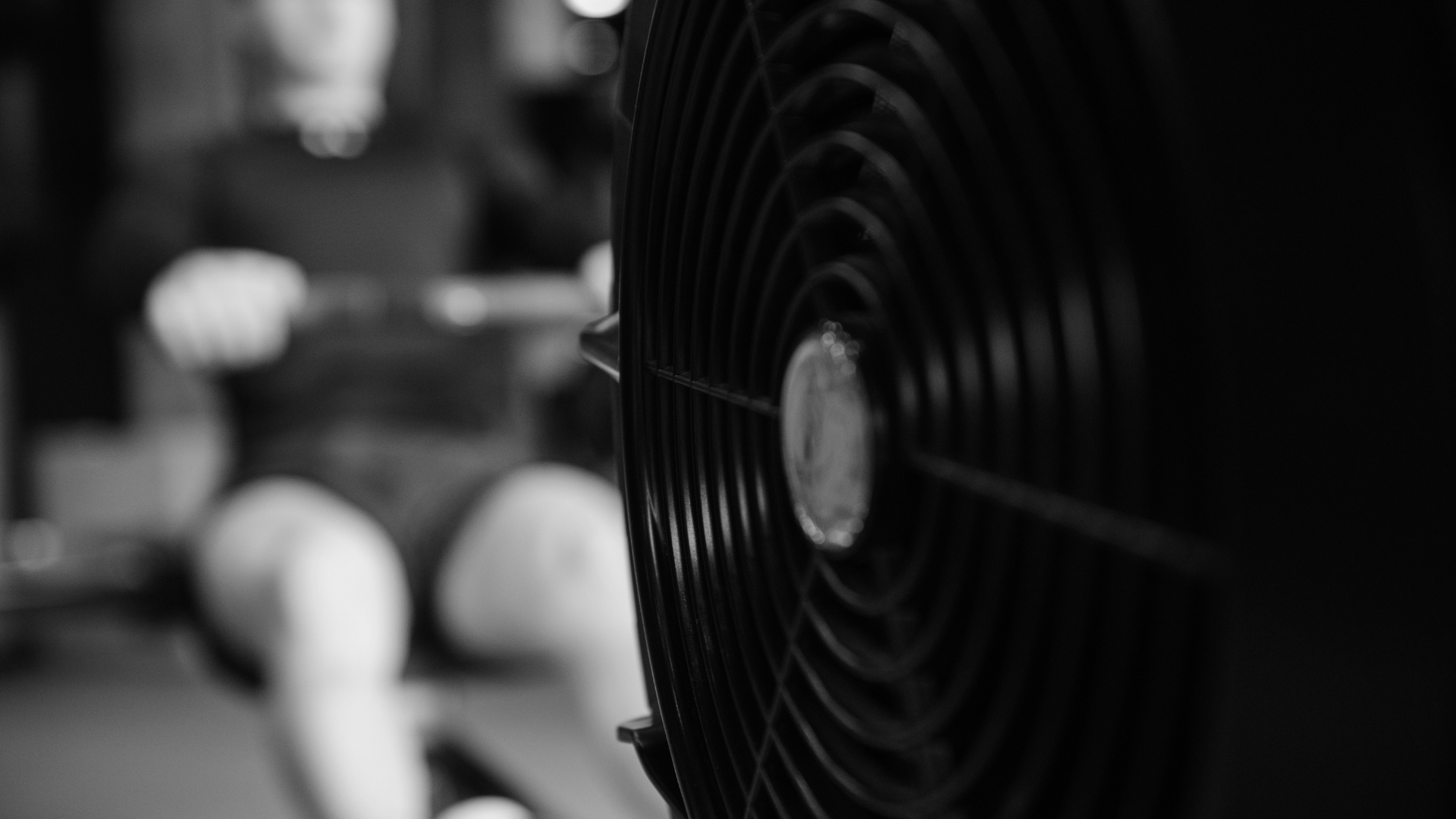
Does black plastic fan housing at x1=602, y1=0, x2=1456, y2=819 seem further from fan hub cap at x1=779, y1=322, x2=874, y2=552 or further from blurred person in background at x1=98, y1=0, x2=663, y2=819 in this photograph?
blurred person in background at x1=98, y1=0, x2=663, y2=819

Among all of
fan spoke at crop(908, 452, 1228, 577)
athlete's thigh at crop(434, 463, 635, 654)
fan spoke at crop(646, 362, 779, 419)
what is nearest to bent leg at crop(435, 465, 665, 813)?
athlete's thigh at crop(434, 463, 635, 654)

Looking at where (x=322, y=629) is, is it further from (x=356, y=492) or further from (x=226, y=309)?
(x=226, y=309)

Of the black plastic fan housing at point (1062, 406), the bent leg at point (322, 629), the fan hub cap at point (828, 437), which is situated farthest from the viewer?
the bent leg at point (322, 629)

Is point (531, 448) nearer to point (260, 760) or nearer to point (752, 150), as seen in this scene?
point (260, 760)

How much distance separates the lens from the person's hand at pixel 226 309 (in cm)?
111

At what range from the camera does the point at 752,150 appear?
1.15 feet

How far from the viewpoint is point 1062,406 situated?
0.23 metres

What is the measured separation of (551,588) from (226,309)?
1.15 feet

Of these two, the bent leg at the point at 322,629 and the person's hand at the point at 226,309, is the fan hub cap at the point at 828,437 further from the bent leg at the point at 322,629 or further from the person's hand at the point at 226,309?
the person's hand at the point at 226,309

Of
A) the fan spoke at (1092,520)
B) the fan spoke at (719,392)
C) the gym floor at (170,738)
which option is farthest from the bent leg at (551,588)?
the fan spoke at (1092,520)

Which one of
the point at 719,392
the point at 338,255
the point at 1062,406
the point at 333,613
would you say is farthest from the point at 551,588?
the point at 1062,406

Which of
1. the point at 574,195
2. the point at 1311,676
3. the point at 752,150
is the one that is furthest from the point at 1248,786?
the point at 574,195

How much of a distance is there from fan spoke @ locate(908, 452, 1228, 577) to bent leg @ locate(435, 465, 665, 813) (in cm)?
89

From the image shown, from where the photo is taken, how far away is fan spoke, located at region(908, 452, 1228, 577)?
202 mm
